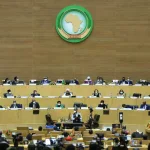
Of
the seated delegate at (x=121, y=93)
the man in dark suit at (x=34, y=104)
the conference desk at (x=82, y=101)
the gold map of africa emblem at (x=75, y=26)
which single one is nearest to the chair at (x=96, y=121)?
the conference desk at (x=82, y=101)

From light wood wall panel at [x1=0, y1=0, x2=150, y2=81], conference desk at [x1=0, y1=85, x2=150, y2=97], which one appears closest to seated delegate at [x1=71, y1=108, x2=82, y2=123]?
conference desk at [x1=0, y1=85, x2=150, y2=97]

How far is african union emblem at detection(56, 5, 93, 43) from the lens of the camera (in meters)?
24.6

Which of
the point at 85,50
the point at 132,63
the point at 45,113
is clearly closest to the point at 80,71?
the point at 85,50

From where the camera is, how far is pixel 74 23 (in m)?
24.6

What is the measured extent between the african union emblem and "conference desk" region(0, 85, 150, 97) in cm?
386

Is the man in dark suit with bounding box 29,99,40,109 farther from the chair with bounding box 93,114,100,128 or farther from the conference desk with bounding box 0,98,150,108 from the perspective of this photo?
the chair with bounding box 93,114,100,128

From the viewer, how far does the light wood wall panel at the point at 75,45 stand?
81.5 feet

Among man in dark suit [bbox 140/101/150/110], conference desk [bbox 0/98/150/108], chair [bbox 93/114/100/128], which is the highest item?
conference desk [bbox 0/98/150/108]

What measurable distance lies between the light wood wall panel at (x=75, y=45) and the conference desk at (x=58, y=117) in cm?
654

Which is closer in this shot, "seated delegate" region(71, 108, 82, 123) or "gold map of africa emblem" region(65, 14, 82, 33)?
"seated delegate" region(71, 108, 82, 123)

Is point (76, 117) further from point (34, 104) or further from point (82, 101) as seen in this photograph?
point (34, 104)

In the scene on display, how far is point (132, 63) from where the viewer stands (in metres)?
24.9

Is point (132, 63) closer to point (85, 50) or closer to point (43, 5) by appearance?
point (85, 50)

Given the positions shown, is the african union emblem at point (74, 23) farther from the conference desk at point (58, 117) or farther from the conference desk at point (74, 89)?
the conference desk at point (58, 117)
